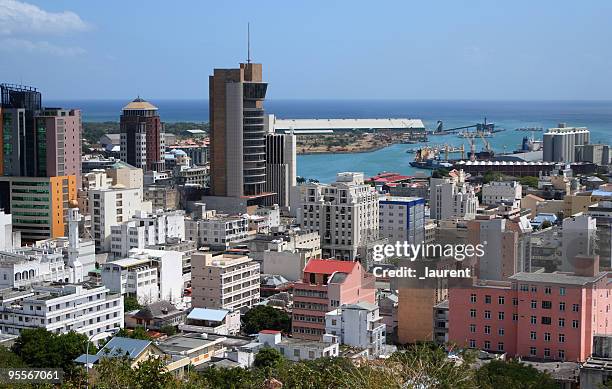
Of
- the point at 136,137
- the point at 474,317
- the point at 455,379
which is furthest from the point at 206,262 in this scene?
the point at 136,137

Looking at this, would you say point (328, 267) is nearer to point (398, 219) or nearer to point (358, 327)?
point (358, 327)

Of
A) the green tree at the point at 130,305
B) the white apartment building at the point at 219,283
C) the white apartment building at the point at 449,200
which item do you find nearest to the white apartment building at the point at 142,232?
the white apartment building at the point at 219,283

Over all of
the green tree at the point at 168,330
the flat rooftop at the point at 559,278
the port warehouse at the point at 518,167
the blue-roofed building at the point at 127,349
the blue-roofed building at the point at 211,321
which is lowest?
the green tree at the point at 168,330

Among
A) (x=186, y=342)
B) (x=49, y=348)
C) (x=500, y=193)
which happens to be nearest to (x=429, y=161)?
→ (x=500, y=193)

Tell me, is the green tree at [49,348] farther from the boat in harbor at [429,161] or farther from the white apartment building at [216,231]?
the boat in harbor at [429,161]

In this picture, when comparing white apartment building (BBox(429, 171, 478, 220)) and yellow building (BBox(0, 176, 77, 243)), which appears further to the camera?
white apartment building (BBox(429, 171, 478, 220))

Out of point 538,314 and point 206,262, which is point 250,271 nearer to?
point 206,262

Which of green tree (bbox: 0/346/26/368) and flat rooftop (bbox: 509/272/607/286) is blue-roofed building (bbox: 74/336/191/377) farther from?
flat rooftop (bbox: 509/272/607/286)

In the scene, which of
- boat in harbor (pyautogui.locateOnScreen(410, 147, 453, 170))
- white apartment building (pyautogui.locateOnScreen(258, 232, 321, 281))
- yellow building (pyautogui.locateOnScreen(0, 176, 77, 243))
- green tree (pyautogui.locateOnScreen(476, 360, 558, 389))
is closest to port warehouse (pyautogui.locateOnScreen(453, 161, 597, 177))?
boat in harbor (pyautogui.locateOnScreen(410, 147, 453, 170))
